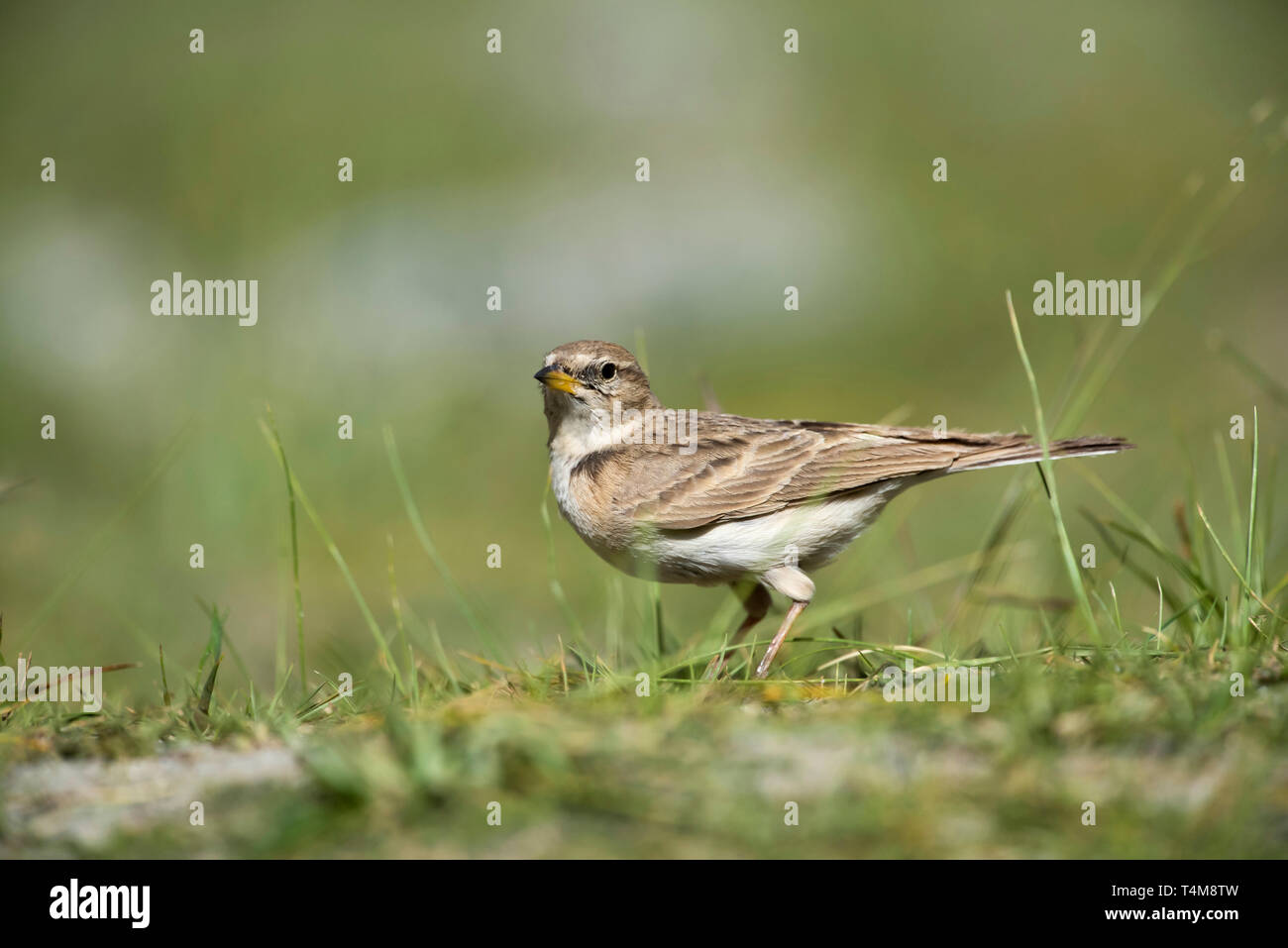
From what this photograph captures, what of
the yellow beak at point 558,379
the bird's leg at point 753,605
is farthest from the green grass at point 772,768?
the yellow beak at point 558,379

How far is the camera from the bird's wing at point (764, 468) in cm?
517

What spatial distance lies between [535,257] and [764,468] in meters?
10.2

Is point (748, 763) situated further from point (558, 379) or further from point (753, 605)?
point (558, 379)

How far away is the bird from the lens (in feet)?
16.9

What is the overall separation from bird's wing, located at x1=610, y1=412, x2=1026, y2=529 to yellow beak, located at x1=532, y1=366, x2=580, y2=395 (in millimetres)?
414

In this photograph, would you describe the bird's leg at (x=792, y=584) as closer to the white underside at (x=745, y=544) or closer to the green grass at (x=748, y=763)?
the white underside at (x=745, y=544)

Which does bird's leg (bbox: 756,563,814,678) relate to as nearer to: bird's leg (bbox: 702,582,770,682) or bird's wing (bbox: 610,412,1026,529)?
bird's wing (bbox: 610,412,1026,529)

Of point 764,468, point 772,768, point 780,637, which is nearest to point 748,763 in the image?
point 772,768

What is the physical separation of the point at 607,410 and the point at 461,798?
3.40 metres

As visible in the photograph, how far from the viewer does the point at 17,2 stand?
2138 cm

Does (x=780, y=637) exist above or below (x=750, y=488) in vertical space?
below

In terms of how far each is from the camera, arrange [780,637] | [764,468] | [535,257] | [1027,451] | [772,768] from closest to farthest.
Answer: [772,768] → [780,637] → [1027,451] → [764,468] → [535,257]

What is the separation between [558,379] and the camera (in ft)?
18.7

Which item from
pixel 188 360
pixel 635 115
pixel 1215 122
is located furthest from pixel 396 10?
pixel 1215 122
